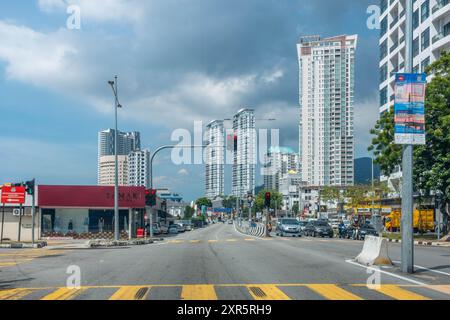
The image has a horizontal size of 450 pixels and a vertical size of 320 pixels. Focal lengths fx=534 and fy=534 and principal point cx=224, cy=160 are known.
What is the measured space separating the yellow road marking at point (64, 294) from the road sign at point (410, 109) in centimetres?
885

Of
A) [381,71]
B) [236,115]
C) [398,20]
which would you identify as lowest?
[236,115]

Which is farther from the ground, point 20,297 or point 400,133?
point 400,133

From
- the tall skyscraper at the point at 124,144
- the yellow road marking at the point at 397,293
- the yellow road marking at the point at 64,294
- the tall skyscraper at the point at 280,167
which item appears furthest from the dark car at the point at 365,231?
the tall skyscraper at the point at 280,167

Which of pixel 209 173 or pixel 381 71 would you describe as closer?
pixel 381 71

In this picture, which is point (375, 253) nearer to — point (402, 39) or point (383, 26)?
point (402, 39)

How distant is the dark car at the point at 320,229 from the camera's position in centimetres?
4875

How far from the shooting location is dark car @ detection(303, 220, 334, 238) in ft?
160

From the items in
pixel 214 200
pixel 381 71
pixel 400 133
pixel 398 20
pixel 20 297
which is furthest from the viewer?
pixel 214 200

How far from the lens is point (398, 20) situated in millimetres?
62812

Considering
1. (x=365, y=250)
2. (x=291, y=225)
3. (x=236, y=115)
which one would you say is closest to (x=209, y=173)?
(x=236, y=115)

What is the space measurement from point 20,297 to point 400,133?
10.0m

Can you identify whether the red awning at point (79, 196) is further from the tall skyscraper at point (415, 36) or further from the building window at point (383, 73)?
the building window at point (383, 73)
